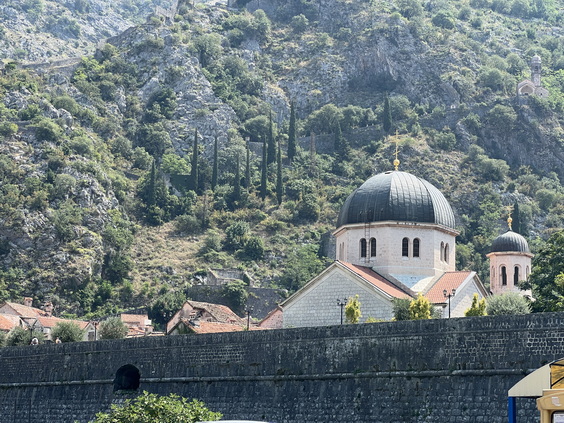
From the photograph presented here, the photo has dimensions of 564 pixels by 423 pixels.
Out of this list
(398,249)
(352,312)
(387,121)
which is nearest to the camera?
(352,312)

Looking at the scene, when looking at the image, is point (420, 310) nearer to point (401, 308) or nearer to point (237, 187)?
point (401, 308)

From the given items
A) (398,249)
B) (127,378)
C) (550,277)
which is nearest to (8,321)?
(398,249)

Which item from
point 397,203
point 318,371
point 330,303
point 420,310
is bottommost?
point 318,371

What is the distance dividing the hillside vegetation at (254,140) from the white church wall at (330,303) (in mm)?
38250

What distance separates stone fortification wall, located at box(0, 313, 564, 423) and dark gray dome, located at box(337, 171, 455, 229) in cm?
1419

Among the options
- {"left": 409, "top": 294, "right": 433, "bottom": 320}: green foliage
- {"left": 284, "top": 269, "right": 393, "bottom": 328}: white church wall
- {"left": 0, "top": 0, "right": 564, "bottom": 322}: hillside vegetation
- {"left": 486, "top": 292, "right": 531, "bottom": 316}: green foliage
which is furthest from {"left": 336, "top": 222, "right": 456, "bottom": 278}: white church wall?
{"left": 0, "top": 0, "right": 564, "bottom": 322}: hillside vegetation

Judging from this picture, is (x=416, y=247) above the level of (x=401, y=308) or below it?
above

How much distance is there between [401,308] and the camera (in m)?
44.8

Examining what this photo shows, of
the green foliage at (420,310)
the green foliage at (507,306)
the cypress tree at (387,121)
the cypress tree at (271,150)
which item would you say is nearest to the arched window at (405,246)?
the green foliage at (507,306)

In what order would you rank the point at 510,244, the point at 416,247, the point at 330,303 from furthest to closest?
the point at 510,244
the point at 416,247
the point at 330,303

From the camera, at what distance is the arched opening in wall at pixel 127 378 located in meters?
42.9

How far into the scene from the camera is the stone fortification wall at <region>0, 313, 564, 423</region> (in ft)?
107

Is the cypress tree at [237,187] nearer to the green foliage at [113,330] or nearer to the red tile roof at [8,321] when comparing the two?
the red tile roof at [8,321]

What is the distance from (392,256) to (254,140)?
249 feet
